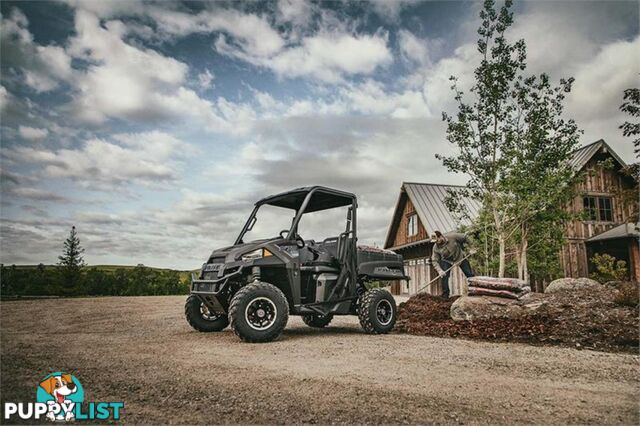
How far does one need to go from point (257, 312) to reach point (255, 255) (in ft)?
3.08

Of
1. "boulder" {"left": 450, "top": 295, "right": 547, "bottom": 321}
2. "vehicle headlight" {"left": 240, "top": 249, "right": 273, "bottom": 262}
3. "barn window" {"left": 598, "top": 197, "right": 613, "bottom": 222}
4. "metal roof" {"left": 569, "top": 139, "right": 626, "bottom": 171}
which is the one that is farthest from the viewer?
"barn window" {"left": 598, "top": 197, "right": 613, "bottom": 222}

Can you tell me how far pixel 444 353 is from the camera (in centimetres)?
578

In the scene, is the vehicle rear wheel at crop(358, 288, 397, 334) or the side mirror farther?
the side mirror

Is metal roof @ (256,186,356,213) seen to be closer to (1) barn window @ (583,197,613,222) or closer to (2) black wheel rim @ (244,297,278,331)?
(2) black wheel rim @ (244,297,278,331)

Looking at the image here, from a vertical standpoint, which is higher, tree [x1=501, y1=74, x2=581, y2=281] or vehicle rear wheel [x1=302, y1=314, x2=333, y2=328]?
tree [x1=501, y1=74, x2=581, y2=281]

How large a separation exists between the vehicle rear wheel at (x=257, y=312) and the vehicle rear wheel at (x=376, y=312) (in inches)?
78.0

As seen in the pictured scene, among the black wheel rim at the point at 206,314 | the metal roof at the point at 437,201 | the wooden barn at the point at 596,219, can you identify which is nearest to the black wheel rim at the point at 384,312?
the black wheel rim at the point at 206,314

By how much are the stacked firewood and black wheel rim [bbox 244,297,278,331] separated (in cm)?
576

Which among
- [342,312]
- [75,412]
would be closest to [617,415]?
[75,412]

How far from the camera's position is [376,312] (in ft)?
25.8

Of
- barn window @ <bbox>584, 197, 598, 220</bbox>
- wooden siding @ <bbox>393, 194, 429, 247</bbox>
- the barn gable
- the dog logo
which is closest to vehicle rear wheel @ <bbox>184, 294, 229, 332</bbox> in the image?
the dog logo

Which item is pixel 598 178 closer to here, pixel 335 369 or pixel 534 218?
pixel 534 218

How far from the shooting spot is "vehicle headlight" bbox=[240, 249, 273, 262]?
6.65 m

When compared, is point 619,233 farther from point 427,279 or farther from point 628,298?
point 628,298
